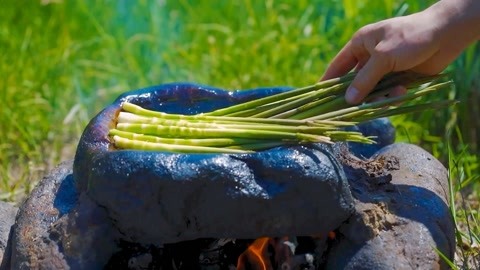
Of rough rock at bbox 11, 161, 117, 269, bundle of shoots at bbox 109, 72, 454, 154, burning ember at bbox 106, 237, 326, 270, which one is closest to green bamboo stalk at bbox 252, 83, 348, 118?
bundle of shoots at bbox 109, 72, 454, 154

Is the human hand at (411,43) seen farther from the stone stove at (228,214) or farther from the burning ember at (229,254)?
the burning ember at (229,254)

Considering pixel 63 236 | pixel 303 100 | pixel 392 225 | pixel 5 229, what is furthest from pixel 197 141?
pixel 5 229

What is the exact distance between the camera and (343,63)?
3164 millimetres

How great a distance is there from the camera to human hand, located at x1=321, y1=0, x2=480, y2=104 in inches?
113

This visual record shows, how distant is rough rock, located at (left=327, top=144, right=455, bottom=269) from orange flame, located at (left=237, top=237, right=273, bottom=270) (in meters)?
0.19

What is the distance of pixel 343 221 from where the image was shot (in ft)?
8.93

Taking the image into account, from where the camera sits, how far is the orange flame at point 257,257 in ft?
9.14

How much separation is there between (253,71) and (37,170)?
1.45 meters

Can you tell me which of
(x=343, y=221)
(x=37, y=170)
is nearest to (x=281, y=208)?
(x=343, y=221)

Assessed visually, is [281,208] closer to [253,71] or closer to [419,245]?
[419,245]

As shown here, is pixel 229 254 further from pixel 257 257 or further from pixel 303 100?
pixel 303 100

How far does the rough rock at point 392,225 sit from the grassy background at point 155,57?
1338 mm

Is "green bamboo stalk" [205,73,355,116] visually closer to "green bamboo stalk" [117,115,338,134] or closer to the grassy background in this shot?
"green bamboo stalk" [117,115,338,134]

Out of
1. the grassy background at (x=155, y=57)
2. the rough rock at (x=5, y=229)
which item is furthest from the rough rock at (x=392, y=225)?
the grassy background at (x=155, y=57)
